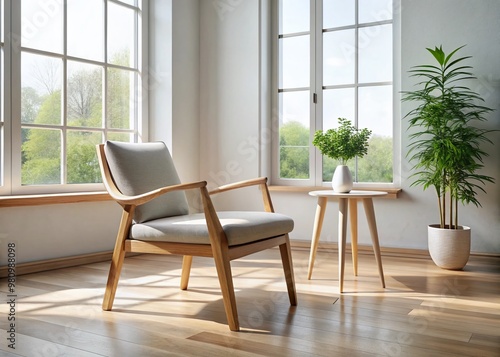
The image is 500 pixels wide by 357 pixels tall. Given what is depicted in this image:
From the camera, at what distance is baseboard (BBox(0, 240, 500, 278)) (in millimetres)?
3115

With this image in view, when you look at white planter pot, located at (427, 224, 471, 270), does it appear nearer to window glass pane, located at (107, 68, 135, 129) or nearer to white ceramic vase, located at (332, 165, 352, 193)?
white ceramic vase, located at (332, 165, 352, 193)

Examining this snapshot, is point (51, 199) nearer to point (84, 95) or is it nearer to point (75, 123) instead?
point (75, 123)

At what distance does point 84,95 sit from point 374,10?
7.49ft

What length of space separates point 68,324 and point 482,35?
3.12 metres

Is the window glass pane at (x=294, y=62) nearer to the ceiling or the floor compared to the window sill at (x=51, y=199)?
nearer to the ceiling

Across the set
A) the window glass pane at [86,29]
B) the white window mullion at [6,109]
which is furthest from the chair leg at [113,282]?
the window glass pane at [86,29]

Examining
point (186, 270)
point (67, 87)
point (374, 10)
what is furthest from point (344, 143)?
point (67, 87)

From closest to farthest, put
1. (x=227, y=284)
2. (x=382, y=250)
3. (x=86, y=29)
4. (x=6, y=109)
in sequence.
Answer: (x=227, y=284), (x=6, y=109), (x=86, y=29), (x=382, y=250)

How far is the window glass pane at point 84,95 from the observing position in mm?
3596

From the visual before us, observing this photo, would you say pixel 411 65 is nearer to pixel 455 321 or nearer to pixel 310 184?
pixel 310 184

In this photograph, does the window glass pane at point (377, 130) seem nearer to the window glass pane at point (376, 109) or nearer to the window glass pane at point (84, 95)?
the window glass pane at point (376, 109)

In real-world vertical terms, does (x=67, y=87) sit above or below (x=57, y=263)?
above

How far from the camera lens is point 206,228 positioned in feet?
6.86

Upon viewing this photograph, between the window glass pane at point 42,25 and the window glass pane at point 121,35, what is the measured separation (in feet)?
1.53
